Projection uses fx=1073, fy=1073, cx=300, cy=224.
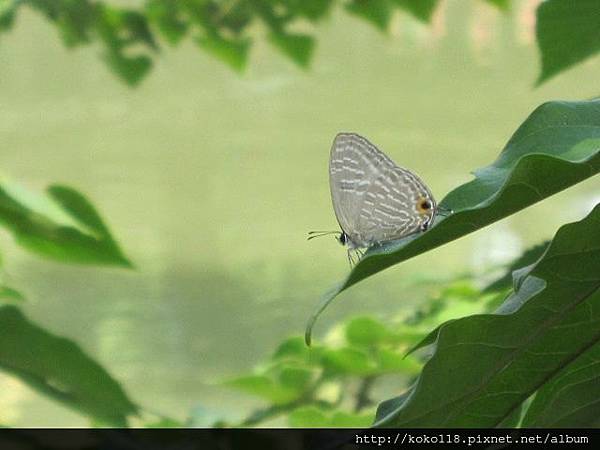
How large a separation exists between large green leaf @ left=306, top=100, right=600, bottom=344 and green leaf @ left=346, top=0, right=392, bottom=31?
0.90 meters

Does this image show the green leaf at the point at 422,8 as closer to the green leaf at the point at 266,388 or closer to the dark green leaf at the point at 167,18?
the dark green leaf at the point at 167,18

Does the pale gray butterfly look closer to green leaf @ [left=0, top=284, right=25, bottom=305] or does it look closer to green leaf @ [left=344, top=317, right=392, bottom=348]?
green leaf @ [left=0, top=284, right=25, bottom=305]

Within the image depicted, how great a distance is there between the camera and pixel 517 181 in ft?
0.83

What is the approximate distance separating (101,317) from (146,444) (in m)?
2.02

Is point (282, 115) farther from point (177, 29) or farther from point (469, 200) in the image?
point (469, 200)

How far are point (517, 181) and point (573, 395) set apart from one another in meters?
0.07

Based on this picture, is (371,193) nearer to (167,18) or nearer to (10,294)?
(10,294)

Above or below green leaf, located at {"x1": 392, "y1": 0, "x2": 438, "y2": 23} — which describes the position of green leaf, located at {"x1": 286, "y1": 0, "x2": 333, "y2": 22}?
above

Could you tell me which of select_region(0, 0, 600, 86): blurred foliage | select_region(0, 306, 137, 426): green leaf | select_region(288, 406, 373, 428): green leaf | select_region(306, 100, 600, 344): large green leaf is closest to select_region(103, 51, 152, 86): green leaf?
select_region(0, 0, 600, 86): blurred foliage

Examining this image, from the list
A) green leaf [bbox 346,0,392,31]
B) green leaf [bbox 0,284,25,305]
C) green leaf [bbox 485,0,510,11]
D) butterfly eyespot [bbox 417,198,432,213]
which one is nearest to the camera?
butterfly eyespot [bbox 417,198,432,213]

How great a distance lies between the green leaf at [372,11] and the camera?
3.83 ft

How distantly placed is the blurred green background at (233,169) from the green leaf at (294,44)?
8 cm

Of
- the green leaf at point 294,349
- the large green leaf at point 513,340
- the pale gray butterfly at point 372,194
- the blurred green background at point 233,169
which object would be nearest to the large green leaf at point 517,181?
the large green leaf at point 513,340

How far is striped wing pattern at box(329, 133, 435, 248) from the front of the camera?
43 centimetres
